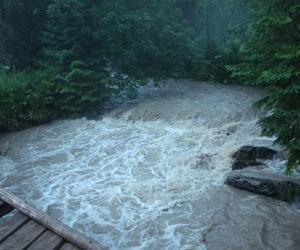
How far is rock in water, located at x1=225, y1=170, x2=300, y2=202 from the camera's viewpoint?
20.9 ft

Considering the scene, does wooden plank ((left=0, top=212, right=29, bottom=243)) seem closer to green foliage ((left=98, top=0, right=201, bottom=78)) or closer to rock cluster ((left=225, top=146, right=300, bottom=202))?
rock cluster ((left=225, top=146, right=300, bottom=202))

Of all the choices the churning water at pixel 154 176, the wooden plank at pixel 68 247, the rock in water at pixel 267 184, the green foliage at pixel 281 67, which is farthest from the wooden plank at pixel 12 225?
the rock in water at pixel 267 184

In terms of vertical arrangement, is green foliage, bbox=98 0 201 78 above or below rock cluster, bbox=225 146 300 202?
above

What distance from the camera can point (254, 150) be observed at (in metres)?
7.83

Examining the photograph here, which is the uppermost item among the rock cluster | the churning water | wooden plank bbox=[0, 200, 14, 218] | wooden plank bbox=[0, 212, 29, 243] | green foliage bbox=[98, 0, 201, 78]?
green foliage bbox=[98, 0, 201, 78]

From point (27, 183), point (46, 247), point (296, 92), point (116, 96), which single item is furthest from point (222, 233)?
point (116, 96)

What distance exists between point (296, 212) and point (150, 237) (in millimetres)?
2457

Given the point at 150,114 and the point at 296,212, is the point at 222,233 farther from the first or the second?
the point at 150,114

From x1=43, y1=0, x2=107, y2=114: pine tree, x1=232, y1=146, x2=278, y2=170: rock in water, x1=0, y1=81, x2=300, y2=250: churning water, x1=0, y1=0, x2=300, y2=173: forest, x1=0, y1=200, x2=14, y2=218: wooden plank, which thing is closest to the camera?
x1=0, y1=200, x2=14, y2=218: wooden plank

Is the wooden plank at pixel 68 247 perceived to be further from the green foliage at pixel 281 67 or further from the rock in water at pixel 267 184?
the rock in water at pixel 267 184

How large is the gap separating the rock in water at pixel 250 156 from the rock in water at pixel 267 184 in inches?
21.7

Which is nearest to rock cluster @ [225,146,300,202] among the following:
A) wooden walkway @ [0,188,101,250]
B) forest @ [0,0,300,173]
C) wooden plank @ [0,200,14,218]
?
forest @ [0,0,300,173]

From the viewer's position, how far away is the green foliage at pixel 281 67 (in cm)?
503

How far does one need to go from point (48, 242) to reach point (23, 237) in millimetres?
321
